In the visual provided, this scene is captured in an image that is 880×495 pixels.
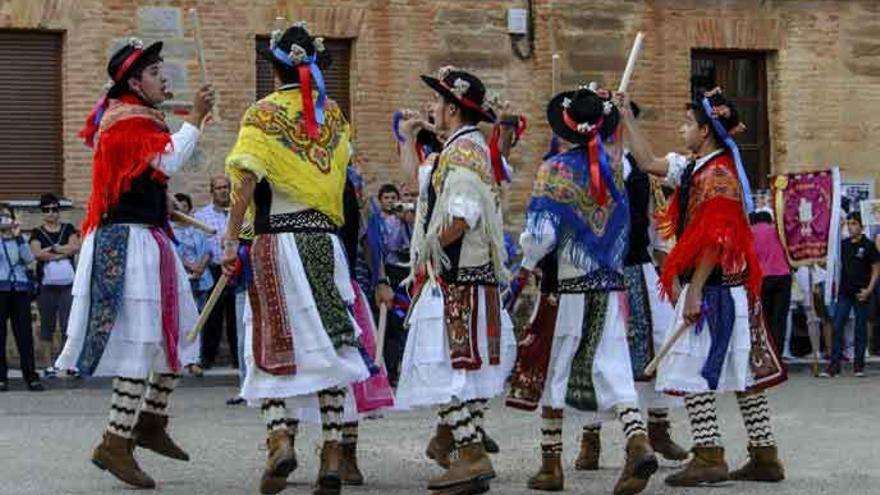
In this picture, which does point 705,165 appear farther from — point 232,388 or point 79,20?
point 79,20

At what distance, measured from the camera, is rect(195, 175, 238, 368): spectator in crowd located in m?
19.3

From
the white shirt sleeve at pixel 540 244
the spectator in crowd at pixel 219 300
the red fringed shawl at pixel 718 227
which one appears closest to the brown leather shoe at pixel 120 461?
the white shirt sleeve at pixel 540 244

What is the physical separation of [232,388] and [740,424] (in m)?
6.21

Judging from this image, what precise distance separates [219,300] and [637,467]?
9957mm

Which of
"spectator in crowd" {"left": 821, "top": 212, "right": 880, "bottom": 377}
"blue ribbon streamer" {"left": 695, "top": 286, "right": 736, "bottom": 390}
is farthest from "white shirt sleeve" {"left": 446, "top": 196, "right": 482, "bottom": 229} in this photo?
"spectator in crowd" {"left": 821, "top": 212, "right": 880, "bottom": 377}

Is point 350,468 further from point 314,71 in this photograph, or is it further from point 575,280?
point 314,71

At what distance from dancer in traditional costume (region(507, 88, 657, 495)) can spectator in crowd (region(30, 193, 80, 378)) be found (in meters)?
9.78

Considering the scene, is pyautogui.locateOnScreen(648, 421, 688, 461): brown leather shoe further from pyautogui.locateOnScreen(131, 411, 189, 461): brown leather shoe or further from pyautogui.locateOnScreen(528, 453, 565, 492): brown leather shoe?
pyautogui.locateOnScreen(131, 411, 189, 461): brown leather shoe

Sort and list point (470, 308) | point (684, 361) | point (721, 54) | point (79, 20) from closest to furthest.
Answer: point (470, 308) → point (684, 361) → point (79, 20) → point (721, 54)

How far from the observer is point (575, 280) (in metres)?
10.4

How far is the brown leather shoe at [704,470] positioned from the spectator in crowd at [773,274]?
9378 mm

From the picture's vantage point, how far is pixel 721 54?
23.6m

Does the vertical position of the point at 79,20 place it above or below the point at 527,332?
above

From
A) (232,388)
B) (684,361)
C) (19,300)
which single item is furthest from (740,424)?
(19,300)
